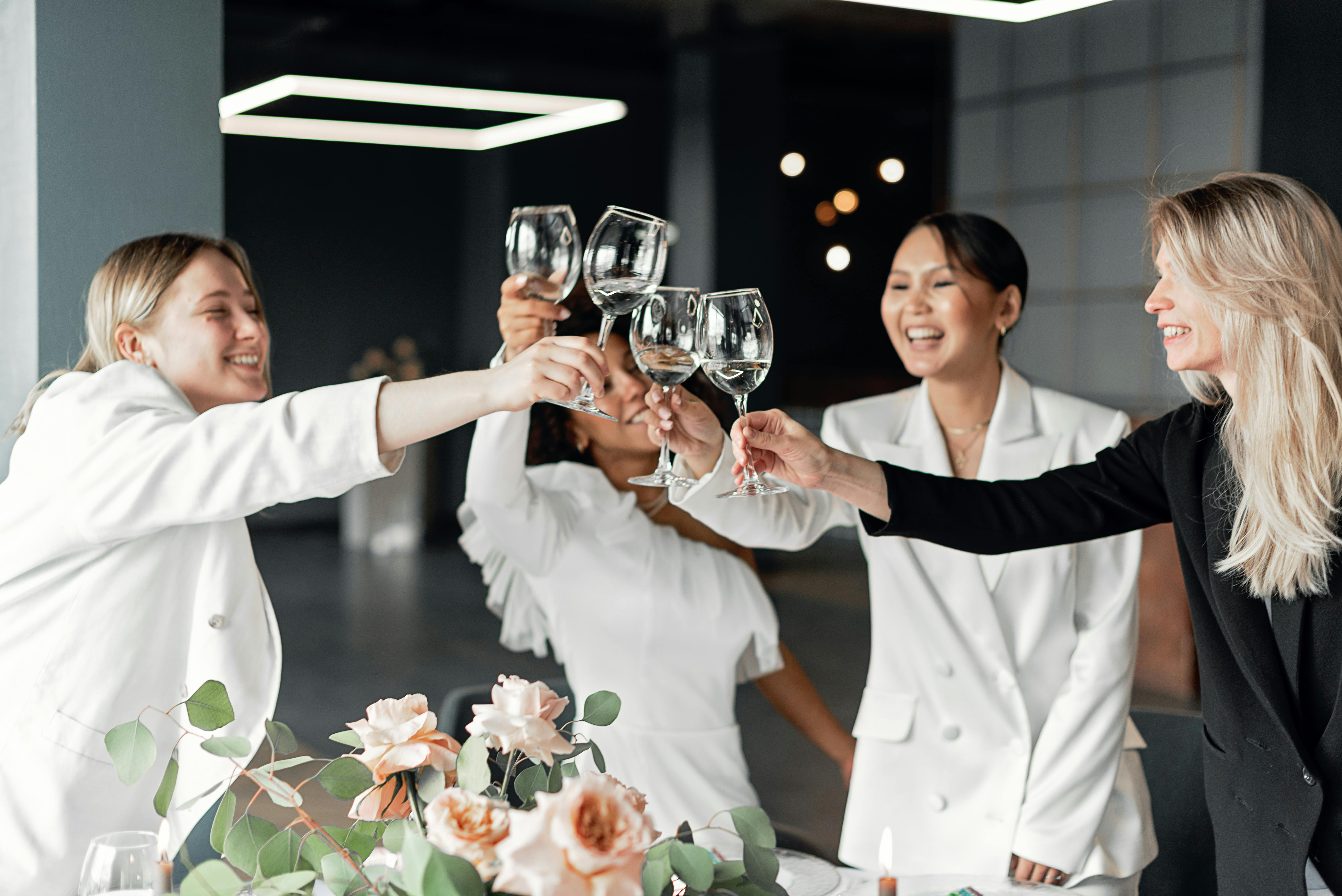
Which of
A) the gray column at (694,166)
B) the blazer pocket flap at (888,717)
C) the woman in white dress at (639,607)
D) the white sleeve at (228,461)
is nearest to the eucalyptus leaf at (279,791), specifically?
the white sleeve at (228,461)

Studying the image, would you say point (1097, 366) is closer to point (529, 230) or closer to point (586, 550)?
point (586, 550)

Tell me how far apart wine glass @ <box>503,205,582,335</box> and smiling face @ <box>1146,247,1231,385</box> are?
702 mm

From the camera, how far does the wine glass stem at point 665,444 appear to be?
1321mm

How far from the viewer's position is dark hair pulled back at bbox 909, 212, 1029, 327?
1836mm

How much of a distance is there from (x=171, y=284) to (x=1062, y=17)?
6437mm

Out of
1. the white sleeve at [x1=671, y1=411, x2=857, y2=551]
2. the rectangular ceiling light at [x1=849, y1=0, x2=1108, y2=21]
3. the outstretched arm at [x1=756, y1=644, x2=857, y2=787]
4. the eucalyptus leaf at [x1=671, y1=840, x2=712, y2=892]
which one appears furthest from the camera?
the rectangular ceiling light at [x1=849, y1=0, x2=1108, y2=21]

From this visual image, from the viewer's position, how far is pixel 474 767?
2.56 ft

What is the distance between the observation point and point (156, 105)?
191cm

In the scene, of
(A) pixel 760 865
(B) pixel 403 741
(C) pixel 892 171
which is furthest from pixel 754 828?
(C) pixel 892 171

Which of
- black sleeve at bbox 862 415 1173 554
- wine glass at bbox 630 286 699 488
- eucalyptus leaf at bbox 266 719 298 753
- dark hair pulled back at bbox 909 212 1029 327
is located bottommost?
eucalyptus leaf at bbox 266 719 298 753

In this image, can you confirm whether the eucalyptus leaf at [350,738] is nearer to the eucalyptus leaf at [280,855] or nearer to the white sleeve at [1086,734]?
the eucalyptus leaf at [280,855]

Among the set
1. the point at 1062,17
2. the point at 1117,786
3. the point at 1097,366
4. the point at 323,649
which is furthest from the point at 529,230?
the point at 1062,17

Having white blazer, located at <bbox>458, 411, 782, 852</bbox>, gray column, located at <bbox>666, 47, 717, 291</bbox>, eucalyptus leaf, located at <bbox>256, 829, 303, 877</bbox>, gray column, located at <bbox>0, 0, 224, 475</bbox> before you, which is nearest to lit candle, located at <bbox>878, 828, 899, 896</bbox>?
eucalyptus leaf, located at <bbox>256, 829, 303, 877</bbox>

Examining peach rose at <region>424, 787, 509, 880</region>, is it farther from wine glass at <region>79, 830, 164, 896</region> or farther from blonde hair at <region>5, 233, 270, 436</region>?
blonde hair at <region>5, 233, 270, 436</region>
